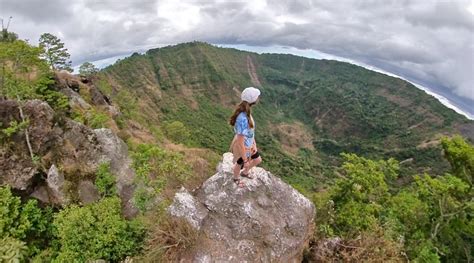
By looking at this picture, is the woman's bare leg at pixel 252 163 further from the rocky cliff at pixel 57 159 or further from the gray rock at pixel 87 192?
the gray rock at pixel 87 192

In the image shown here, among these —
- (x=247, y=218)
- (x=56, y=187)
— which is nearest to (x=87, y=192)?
(x=56, y=187)

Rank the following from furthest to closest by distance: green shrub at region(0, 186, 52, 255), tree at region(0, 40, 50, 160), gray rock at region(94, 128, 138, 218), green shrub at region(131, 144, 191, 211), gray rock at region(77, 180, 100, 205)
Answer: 1. tree at region(0, 40, 50, 160)
2. gray rock at region(94, 128, 138, 218)
3. gray rock at region(77, 180, 100, 205)
4. green shrub at region(131, 144, 191, 211)
5. green shrub at region(0, 186, 52, 255)

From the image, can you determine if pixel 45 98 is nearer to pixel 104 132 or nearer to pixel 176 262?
pixel 104 132

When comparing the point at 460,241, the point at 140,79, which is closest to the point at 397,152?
the point at 140,79

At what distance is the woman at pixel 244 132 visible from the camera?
1015 centimetres

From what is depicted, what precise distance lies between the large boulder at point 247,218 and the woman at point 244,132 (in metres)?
0.88

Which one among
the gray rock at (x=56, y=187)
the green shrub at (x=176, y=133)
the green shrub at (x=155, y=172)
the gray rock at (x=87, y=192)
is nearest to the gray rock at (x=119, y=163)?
the green shrub at (x=155, y=172)

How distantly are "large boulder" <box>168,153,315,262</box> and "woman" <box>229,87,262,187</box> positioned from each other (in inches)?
34.6

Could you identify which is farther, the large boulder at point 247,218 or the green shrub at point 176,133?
the green shrub at point 176,133

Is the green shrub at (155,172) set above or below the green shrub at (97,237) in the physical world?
above

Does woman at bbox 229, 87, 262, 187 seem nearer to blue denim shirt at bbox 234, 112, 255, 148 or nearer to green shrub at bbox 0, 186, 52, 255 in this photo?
blue denim shirt at bbox 234, 112, 255, 148

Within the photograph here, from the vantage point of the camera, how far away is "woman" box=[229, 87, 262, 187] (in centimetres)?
1015

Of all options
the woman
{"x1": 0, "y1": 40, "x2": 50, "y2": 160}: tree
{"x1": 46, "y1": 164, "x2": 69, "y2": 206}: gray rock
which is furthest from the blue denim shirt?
{"x1": 0, "y1": 40, "x2": 50, "y2": 160}: tree

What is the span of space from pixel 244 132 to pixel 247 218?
2870mm
